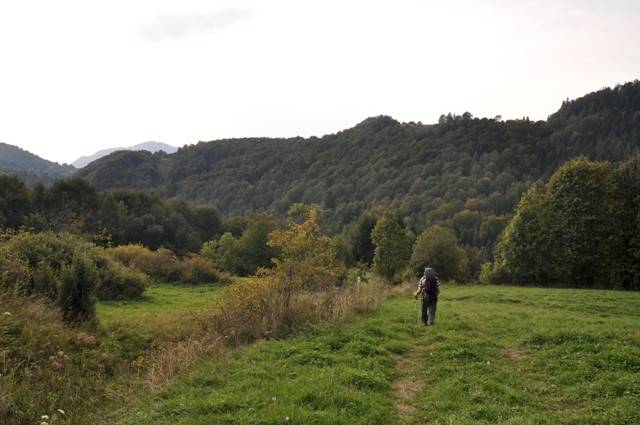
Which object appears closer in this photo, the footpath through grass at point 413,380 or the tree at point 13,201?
the footpath through grass at point 413,380

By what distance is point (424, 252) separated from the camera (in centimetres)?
4888

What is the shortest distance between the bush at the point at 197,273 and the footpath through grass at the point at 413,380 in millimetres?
24626

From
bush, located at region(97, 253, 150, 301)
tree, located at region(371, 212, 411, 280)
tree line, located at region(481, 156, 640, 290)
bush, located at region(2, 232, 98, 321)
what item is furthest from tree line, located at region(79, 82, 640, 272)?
bush, located at region(2, 232, 98, 321)

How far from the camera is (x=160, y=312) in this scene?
71.3ft

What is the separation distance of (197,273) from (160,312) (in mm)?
16955

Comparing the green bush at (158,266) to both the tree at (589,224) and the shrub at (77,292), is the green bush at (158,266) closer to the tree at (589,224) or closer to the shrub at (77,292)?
the shrub at (77,292)

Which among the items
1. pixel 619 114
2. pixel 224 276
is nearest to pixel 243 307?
pixel 224 276

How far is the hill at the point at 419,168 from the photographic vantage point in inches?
5679

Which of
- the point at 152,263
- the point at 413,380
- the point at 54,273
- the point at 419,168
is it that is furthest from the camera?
the point at 419,168

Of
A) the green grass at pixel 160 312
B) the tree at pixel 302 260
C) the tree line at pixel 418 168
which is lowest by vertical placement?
the green grass at pixel 160 312

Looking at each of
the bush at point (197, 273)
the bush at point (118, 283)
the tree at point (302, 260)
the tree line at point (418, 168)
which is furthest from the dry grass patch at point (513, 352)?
the tree line at point (418, 168)

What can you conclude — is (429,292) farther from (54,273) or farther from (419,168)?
(419,168)

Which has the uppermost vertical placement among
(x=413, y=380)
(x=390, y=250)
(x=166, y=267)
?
(x=390, y=250)

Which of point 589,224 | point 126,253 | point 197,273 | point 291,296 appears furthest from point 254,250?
point 291,296
